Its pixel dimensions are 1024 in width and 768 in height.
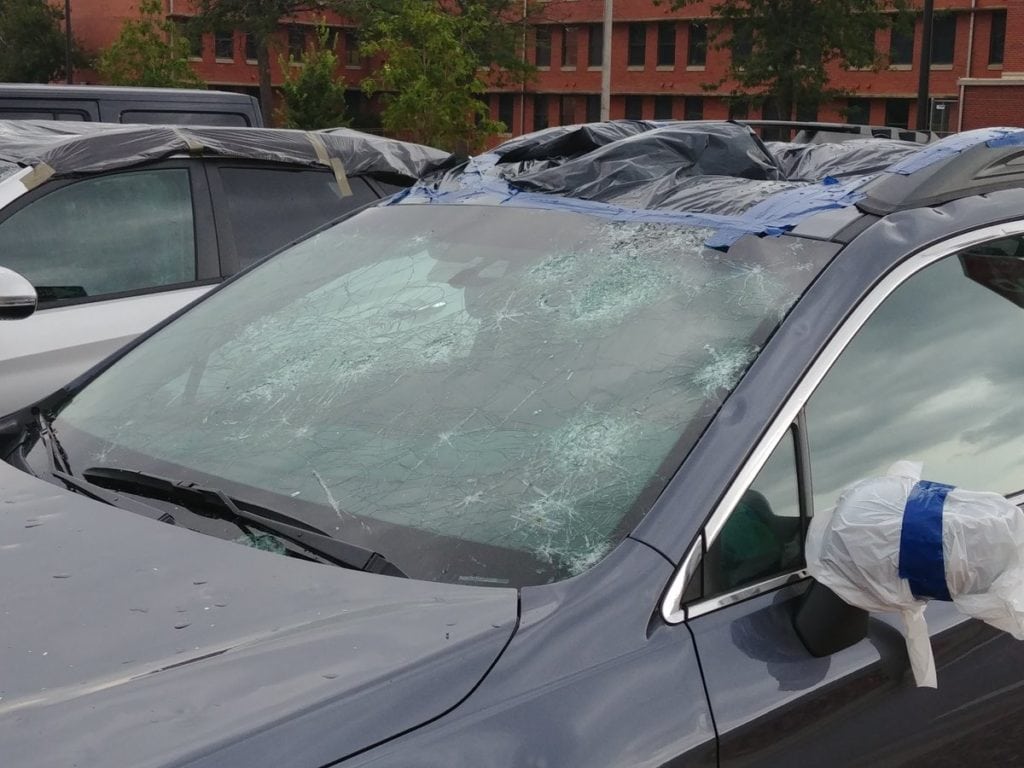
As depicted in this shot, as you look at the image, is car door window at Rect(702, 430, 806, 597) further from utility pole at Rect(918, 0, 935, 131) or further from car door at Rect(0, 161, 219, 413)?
utility pole at Rect(918, 0, 935, 131)

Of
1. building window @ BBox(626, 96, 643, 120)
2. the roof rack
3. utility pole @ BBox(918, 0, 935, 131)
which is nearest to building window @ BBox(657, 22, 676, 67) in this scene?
building window @ BBox(626, 96, 643, 120)

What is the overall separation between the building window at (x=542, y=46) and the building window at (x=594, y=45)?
223 centimetres

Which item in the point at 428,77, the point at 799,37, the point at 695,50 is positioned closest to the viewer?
the point at 428,77

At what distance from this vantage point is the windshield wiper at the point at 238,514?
2.06m

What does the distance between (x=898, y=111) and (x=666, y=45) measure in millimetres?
11481

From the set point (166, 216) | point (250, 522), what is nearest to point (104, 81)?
point (166, 216)

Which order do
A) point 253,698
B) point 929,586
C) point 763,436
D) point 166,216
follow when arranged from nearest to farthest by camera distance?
point 253,698, point 929,586, point 763,436, point 166,216

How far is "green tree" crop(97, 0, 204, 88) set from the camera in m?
50.5

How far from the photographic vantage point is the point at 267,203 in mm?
5840

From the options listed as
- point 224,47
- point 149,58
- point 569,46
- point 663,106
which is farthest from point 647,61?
point 149,58

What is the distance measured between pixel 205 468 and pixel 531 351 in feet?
2.06

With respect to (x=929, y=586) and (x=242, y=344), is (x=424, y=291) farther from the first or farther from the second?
(x=929, y=586)

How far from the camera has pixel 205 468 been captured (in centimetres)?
241

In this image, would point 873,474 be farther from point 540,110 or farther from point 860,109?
point 540,110
